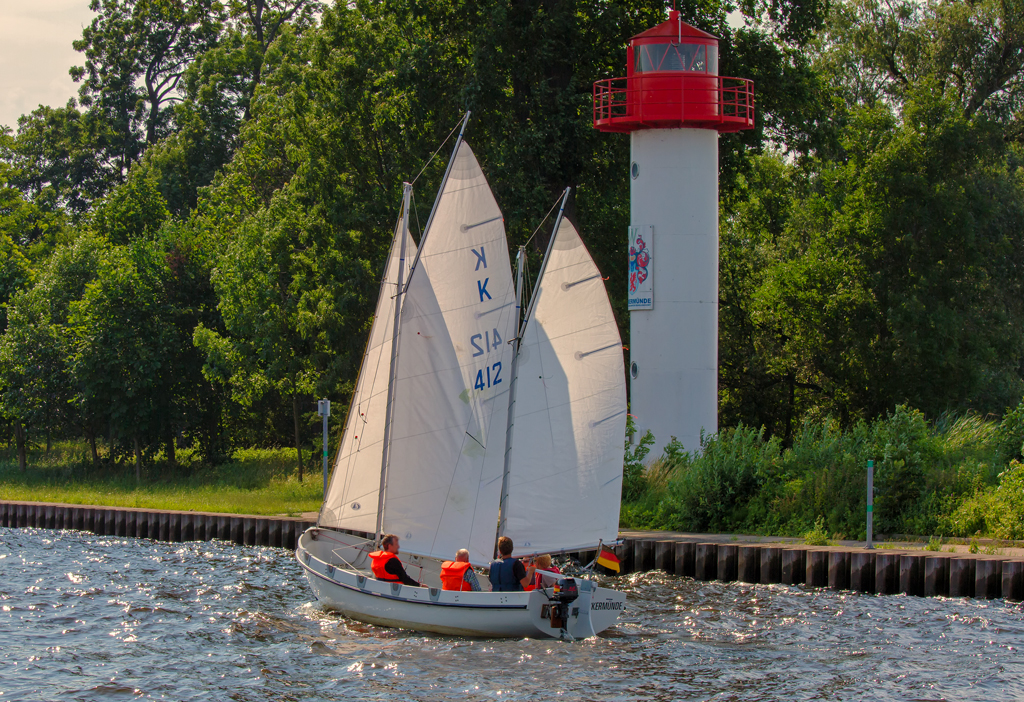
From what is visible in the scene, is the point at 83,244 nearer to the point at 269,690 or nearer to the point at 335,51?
the point at 335,51

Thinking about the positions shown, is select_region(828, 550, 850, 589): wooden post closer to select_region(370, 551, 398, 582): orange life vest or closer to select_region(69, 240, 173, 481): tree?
select_region(370, 551, 398, 582): orange life vest

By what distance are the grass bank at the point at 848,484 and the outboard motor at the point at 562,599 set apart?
27.9ft

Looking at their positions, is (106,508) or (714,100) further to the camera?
(106,508)

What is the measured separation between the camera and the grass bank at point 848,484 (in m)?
26.1

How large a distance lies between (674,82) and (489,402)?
12941 mm

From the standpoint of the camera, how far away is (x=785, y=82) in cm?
3831

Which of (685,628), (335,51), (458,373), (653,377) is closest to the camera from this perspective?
(685,628)

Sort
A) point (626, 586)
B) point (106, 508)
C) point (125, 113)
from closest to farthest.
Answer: point (626, 586)
point (106, 508)
point (125, 113)

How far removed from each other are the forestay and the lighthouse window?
11.0 m

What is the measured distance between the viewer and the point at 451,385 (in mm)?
22266

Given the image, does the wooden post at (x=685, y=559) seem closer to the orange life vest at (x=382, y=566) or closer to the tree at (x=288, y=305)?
the orange life vest at (x=382, y=566)

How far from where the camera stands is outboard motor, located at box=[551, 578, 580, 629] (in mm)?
19797

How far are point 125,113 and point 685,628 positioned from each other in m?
67.2

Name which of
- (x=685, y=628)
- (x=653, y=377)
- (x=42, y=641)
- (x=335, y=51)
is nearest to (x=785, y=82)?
(x=653, y=377)
